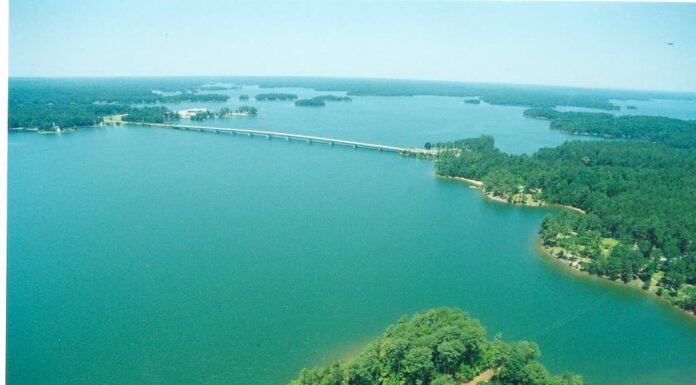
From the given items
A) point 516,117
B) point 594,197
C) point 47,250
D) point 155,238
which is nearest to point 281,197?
point 155,238

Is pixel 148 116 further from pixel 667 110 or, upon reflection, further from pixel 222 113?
pixel 667 110

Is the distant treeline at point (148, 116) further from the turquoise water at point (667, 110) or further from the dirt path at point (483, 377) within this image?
the turquoise water at point (667, 110)

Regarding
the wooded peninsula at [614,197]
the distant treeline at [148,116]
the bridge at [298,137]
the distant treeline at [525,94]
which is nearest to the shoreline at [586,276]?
the wooded peninsula at [614,197]

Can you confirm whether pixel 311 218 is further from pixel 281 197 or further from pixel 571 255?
pixel 571 255

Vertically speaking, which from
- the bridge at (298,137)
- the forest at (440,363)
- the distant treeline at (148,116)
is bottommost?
the forest at (440,363)

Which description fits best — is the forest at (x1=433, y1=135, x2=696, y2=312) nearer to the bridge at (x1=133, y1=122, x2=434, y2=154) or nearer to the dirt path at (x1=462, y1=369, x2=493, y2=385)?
the bridge at (x1=133, y1=122, x2=434, y2=154)

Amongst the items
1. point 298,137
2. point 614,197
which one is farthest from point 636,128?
point 298,137
